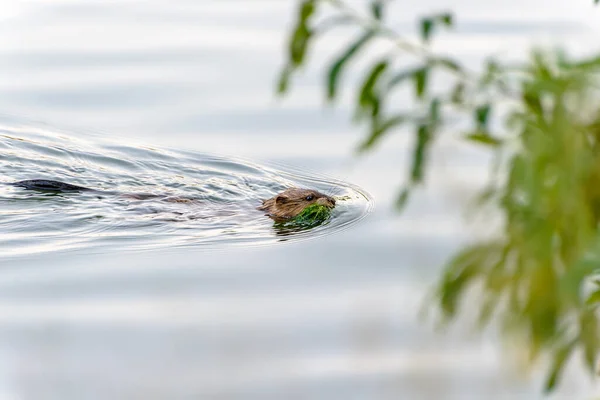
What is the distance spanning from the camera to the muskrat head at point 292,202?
6137mm

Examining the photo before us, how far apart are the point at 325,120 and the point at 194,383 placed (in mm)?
3942

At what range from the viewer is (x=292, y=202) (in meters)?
6.27

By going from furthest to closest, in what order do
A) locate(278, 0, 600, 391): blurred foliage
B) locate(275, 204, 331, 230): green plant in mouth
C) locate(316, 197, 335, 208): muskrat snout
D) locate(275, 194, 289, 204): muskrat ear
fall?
locate(275, 194, 289, 204): muskrat ear → locate(316, 197, 335, 208): muskrat snout → locate(275, 204, 331, 230): green plant in mouth → locate(278, 0, 600, 391): blurred foliage

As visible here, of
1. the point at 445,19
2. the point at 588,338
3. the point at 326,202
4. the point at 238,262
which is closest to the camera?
the point at 445,19

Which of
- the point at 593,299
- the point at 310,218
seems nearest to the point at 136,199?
the point at 310,218

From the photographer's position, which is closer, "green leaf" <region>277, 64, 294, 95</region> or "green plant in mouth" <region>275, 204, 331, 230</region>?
"green leaf" <region>277, 64, 294, 95</region>

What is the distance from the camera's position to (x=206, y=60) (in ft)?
26.2

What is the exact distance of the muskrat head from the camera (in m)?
6.14

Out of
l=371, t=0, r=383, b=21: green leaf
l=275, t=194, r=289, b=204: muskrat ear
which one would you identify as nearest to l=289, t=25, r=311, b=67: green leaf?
l=371, t=0, r=383, b=21: green leaf

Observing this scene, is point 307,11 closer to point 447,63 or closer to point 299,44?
point 299,44

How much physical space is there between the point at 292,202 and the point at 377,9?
4376 millimetres

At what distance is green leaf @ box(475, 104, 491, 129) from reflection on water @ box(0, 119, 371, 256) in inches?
141

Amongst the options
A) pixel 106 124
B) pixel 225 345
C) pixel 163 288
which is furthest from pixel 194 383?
pixel 106 124

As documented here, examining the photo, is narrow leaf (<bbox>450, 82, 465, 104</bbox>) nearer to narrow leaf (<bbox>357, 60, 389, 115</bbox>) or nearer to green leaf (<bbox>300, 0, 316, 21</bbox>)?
narrow leaf (<bbox>357, 60, 389, 115</bbox>)
